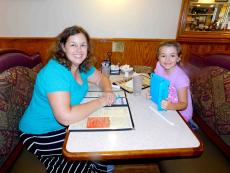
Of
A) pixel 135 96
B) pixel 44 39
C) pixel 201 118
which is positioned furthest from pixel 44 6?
pixel 201 118

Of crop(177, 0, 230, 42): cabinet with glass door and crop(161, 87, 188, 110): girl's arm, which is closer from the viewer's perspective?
crop(161, 87, 188, 110): girl's arm

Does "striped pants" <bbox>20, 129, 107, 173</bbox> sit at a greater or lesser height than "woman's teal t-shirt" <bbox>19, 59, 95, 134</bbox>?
lesser

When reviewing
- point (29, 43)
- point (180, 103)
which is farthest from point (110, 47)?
point (180, 103)

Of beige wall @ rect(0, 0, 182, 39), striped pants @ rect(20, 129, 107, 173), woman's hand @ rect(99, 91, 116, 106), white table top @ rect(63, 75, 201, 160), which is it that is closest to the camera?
white table top @ rect(63, 75, 201, 160)

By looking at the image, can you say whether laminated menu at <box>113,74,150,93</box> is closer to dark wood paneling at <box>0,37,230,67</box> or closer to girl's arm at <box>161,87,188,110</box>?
girl's arm at <box>161,87,188,110</box>

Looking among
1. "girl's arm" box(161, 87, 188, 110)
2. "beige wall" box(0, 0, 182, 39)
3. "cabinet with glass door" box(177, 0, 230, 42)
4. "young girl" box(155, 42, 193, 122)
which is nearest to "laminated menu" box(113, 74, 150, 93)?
"young girl" box(155, 42, 193, 122)

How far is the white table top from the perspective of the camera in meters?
0.90

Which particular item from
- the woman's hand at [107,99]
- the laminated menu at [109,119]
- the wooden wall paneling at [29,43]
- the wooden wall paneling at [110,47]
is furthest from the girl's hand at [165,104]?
the wooden wall paneling at [29,43]

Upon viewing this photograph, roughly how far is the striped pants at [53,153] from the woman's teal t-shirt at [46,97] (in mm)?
42

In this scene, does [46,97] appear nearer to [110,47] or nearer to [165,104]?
[165,104]

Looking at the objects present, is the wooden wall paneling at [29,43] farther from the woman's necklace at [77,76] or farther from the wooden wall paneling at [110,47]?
the woman's necklace at [77,76]

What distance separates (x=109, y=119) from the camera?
110 cm

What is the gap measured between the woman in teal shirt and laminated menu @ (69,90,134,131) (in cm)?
4

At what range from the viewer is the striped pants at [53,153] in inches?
44.3
